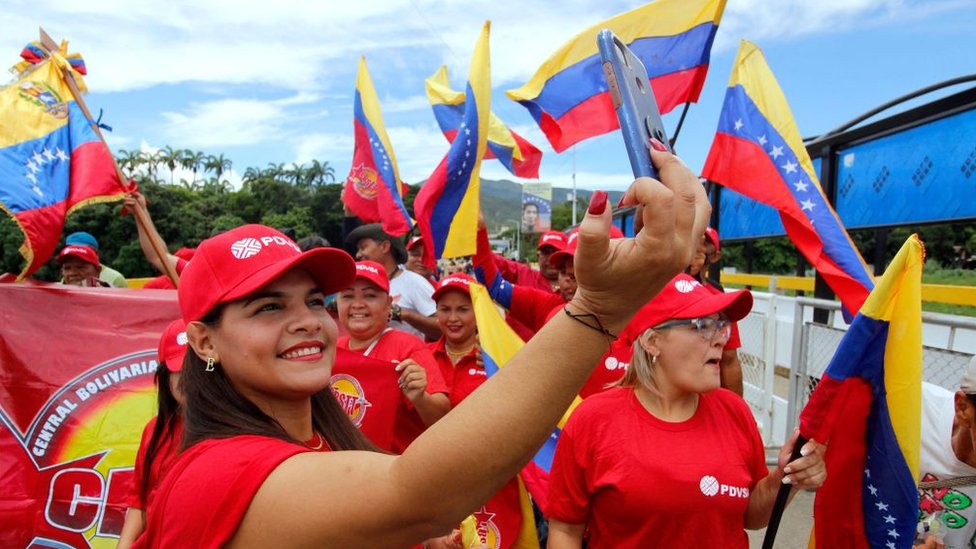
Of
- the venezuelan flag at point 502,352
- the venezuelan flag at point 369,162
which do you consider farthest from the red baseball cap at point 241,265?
the venezuelan flag at point 369,162

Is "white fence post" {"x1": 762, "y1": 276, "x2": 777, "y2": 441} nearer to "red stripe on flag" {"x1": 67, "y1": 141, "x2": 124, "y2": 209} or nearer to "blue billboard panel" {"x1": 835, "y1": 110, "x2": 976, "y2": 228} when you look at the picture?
"blue billboard panel" {"x1": 835, "y1": 110, "x2": 976, "y2": 228}

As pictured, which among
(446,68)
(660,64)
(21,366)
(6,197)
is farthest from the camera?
(446,68)

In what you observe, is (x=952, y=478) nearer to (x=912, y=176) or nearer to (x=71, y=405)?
(x=912, y=176)

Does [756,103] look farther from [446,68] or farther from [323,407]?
[446,68]

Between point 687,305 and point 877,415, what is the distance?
662 millimetres

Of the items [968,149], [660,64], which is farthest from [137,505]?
[968,149]

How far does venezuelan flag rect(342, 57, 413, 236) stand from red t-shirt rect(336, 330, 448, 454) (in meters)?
2.29

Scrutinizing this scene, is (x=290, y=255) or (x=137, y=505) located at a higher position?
(x=290, y=255)

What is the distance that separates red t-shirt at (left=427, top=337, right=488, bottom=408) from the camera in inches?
141

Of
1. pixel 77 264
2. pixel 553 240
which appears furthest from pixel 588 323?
pixel 77 264

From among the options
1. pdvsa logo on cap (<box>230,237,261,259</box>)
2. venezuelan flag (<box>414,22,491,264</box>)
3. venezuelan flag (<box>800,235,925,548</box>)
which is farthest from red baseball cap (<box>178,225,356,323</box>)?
venezuelan flag (<box>414,22,491,264</box>)

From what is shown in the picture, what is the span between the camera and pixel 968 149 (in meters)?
4.31

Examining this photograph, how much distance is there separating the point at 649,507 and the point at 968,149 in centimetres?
382

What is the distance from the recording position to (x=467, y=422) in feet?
3.14
